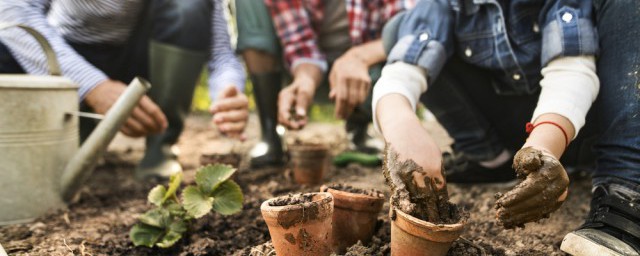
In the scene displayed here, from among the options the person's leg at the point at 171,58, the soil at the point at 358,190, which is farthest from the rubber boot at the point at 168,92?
the soil at the point at 358,190

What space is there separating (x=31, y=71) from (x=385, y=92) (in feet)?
4.84

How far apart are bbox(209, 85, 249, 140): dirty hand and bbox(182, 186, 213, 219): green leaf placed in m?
0.65

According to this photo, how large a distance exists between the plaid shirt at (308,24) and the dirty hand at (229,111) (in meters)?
0.50

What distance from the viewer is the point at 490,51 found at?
1.78 metres

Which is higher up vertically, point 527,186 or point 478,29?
point 478,29

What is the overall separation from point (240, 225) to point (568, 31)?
1195 mm

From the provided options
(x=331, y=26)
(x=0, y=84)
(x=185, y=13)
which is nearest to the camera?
(x=0, y=84)

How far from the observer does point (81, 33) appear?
7.95ft

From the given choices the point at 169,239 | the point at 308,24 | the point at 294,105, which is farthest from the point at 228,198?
the point at 308,24

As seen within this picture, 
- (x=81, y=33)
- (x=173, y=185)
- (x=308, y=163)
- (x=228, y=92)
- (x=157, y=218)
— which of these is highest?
(x=81, y=33)

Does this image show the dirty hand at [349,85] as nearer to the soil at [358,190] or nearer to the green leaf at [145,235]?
the soil at [358,190]

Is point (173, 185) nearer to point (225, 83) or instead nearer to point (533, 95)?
point (225, 83)

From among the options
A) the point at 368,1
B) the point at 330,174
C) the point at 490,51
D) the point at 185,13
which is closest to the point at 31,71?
the point at 185,13

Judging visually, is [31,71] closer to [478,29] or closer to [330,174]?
[330,174]
